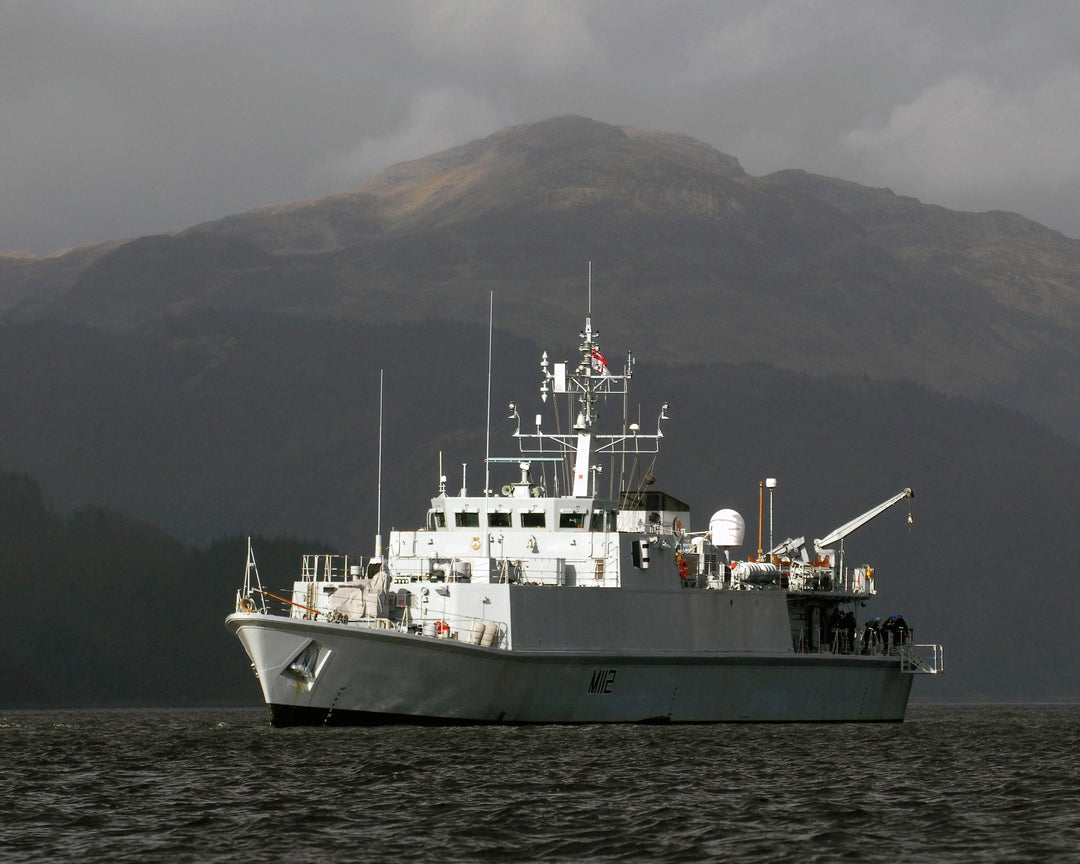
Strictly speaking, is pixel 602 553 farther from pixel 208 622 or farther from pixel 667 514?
pixel 208 622

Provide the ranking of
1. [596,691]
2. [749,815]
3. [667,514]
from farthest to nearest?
[667,514]
[596,691]
[749,815]

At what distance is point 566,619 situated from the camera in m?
48.6

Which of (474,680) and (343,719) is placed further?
(474,680)

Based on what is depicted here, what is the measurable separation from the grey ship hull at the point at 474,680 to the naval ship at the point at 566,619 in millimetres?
48

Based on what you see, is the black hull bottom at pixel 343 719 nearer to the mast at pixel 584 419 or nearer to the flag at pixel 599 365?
the mast at pixel 584 419

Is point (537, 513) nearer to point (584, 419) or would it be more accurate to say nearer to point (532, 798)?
point (584, 419)

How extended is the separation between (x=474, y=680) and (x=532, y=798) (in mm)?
12937

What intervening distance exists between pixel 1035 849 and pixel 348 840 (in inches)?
412

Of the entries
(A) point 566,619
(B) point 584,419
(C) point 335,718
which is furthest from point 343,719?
(B) point 584,419

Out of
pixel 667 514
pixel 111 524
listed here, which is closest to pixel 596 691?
pixel 667 514

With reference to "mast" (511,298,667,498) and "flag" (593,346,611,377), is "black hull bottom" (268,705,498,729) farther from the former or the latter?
"flag" (593,346,611,377)

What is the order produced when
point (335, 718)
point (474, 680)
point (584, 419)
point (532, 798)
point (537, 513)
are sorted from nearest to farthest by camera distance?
point (532, 798), point (335, 718), point (474, 680), point (537, 513), point (584, 419)

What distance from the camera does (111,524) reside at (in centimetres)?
15038

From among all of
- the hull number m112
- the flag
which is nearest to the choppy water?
the hull number m112
